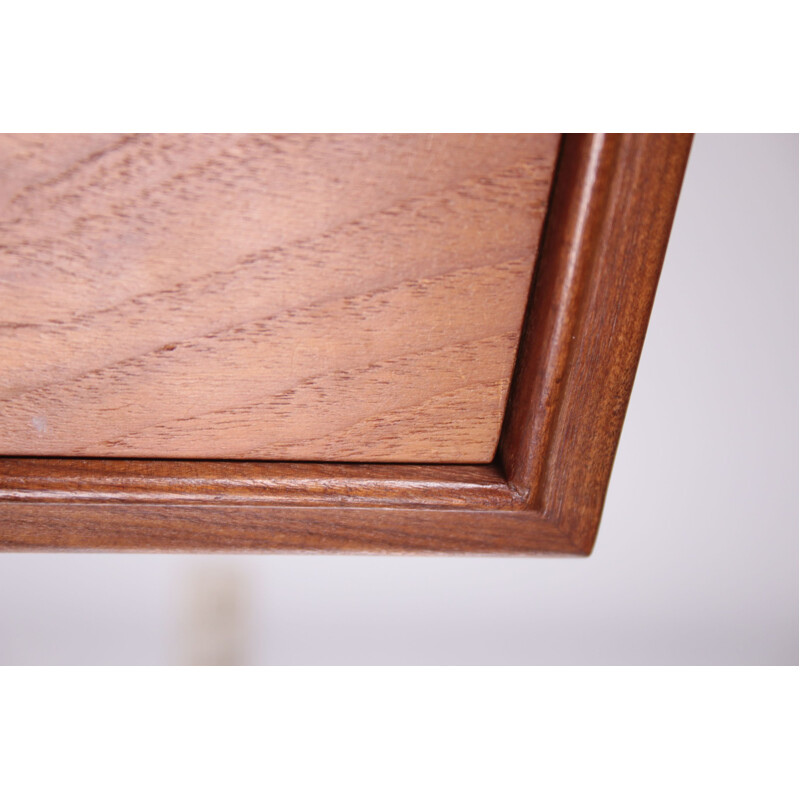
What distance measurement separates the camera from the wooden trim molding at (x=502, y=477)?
144mm

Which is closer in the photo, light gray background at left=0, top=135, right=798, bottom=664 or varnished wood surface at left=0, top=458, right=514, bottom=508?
varnished wood surface at left=0, top=458, right=514, bottom=508

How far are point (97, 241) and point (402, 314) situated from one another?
7 centimetres

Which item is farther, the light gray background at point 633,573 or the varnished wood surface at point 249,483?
the light gray background at point 633,573

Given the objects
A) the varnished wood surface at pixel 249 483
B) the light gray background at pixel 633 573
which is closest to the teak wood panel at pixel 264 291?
the varnished wood surface at pixel 249 483

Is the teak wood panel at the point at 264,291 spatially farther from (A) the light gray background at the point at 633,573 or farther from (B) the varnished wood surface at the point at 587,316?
(A) the light gray background at the point at 633,573

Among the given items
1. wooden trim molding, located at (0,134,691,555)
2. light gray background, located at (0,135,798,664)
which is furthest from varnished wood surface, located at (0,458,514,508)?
light gray background, located at (0,135,798,664)

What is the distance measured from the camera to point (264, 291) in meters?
0.15

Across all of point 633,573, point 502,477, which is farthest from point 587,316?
point 633,573

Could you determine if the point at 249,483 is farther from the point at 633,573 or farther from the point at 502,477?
the point at 633,573

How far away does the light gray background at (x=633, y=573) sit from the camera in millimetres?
292

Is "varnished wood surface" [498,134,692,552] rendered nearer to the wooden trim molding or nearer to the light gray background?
the wooden trim molding

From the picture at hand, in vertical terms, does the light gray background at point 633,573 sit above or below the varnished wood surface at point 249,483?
above

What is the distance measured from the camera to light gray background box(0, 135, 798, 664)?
0.96 feet

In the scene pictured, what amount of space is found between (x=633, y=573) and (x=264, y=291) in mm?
258
